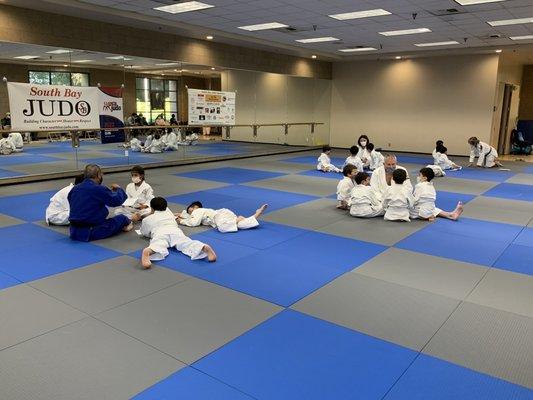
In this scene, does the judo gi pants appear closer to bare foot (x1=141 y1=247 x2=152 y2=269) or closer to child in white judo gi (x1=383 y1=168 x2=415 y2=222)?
bare foot (x1=141 y1=247 x2=152 y2=269)

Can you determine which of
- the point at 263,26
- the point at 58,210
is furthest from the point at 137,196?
the point at 263,26

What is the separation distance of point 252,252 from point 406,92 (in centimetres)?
1478

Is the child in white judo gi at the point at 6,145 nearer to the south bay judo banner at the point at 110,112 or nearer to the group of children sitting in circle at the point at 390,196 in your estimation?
the south bay judo banner at the point at 110,112

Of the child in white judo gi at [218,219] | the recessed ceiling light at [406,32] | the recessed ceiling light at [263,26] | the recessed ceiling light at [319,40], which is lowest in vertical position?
the child in white judo gi at [218,219]

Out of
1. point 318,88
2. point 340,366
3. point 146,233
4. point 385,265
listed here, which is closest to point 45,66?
point 146,233

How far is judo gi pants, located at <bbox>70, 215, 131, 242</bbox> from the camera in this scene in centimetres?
573

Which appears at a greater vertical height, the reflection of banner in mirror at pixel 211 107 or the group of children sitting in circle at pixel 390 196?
the reflection of banner in mirror at pixel 211 107

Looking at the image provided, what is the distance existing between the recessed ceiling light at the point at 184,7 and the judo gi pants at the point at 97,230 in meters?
5.77

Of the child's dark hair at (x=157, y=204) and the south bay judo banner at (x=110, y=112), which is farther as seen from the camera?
the south bay judo banner at (x=110, y=112)

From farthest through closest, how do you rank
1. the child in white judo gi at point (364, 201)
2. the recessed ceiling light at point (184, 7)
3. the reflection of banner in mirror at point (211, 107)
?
the reflection of banner in mirror at point (211, 107) → the recessed ceiling light at point (184, 7) → the child in white judo gi at point (364, 201)

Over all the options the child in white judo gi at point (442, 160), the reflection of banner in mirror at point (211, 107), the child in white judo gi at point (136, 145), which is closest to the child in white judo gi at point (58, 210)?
the reflection of banner in mirror at point (211, 107)

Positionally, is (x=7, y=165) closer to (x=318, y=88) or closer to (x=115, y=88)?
(x=115, y=88)

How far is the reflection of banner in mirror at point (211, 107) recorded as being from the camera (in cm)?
1341

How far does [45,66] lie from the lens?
33.6 ft
